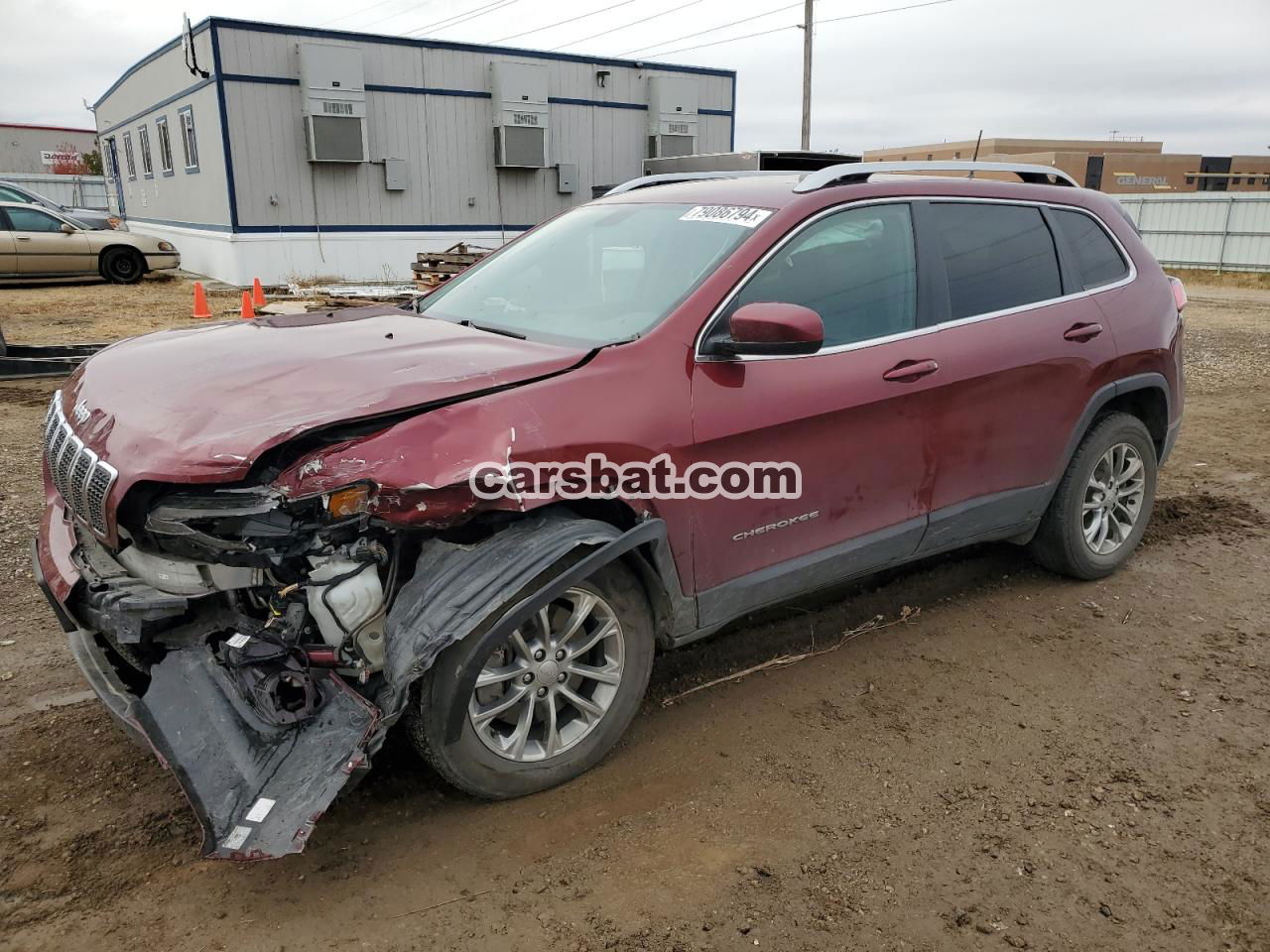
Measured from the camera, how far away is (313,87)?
671 inches

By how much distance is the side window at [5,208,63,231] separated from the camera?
655 inches

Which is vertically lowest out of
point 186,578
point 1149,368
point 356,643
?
point 356,643

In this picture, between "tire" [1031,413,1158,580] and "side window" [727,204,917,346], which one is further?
"tire" [1031,413,1158,580]

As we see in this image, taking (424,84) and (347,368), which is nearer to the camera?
(347,368)

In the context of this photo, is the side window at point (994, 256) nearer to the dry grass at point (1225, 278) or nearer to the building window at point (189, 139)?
the building window at point (189, 139)

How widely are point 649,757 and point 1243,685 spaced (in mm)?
2464

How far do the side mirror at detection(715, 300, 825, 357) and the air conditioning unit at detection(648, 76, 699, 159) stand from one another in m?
19.1

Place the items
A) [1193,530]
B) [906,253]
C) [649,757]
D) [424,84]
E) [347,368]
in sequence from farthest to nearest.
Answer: [424,84], [1193,530], [906,253], [649,757], [347,368]

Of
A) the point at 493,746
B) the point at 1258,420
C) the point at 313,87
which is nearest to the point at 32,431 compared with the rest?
the point at 493,746

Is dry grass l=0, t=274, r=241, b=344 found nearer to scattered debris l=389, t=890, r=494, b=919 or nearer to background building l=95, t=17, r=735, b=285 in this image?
background building l=95, t=17, r=735, b=285

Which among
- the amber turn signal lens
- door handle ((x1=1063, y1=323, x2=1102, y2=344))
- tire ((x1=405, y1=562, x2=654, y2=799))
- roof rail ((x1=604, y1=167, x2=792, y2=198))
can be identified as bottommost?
tire ((x1=405, y1=562, x2=654, y2=799))

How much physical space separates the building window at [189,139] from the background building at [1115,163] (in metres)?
21.8

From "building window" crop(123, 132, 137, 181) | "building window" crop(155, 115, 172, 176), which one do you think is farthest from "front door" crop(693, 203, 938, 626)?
"building window" crop(123, 132, 137, 181)

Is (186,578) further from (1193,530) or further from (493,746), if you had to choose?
(1193,530)
